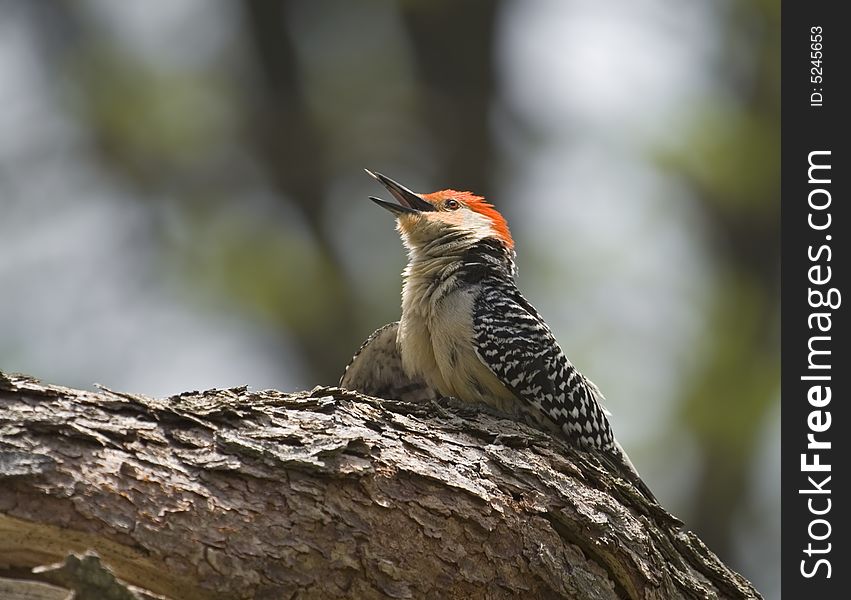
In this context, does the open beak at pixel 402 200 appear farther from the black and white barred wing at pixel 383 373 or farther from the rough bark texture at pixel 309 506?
the rough bark texture at pixel 309 506

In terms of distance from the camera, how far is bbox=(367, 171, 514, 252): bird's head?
25.2 feet

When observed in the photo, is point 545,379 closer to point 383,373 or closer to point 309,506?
point 383,373

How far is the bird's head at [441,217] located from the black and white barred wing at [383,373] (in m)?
0.83

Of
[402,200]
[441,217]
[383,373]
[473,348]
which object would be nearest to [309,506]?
[473,348]

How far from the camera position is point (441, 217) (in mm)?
7766

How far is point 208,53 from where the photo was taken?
44.3 ft

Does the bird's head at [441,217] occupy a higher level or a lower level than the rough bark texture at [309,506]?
higher

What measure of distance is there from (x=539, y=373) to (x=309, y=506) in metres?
2.58

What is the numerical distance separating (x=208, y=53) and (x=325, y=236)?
133 inches

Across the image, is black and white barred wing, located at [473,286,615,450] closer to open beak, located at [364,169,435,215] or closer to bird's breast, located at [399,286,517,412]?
bird's breast, located at [399,286,517,412]

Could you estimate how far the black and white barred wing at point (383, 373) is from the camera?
7258 millimetres

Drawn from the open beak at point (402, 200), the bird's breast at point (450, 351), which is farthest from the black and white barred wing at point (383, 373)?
the open beak at point (402, 200)

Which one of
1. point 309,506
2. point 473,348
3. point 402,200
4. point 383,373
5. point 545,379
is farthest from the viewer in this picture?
point 402,200

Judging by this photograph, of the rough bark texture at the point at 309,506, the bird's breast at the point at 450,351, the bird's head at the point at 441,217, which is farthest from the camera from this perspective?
the bird's head at the point at 441,217
